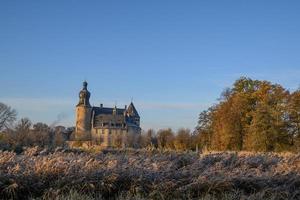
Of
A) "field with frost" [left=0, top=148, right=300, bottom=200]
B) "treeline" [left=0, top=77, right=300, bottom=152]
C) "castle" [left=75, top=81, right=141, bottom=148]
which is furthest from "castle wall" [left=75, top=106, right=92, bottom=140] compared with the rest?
"field with frost" [left=0, top=148, right=300, bottom=200]

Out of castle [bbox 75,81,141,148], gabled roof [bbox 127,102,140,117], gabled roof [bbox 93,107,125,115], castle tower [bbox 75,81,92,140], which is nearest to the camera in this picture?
castle [bbox 75,81,141,148]

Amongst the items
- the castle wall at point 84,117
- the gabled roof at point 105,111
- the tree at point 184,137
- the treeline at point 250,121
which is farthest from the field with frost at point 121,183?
the gabled roof at point 105,111

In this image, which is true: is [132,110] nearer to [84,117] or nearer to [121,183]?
[84,117]

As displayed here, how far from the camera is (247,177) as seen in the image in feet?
27.3

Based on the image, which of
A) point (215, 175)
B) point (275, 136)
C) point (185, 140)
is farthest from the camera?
point (185, 140)

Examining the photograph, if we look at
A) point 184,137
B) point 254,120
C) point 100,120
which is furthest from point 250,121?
point 100,120

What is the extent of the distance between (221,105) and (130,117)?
226 ft

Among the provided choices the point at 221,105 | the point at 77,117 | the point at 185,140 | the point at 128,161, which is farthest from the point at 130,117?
the point at 128,161

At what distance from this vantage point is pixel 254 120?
45.6 m

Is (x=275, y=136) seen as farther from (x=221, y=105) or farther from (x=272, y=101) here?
(x=221, y=105)

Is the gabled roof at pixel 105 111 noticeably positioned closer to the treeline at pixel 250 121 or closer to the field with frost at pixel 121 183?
the treeline at pixel 250 121

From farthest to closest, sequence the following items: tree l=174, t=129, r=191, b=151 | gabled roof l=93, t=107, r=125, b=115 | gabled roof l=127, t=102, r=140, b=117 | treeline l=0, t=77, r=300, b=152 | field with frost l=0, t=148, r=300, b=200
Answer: gabled roof l=127, t=102, r=140, b=117
gabled roof l=93, t=107, r=125, b=115
tree l=174, t=129, r=191, b=151
treeline l=0, t=77, r=300, b=152
field with frost l=0, t=148, r=300, b=200

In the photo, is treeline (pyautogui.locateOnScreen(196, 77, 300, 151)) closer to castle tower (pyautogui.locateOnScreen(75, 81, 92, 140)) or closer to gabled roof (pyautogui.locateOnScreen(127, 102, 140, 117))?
castle tower (pyautogui.locateOnScreen(75, 81, 92, 140))

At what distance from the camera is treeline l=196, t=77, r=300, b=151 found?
45.5 m
